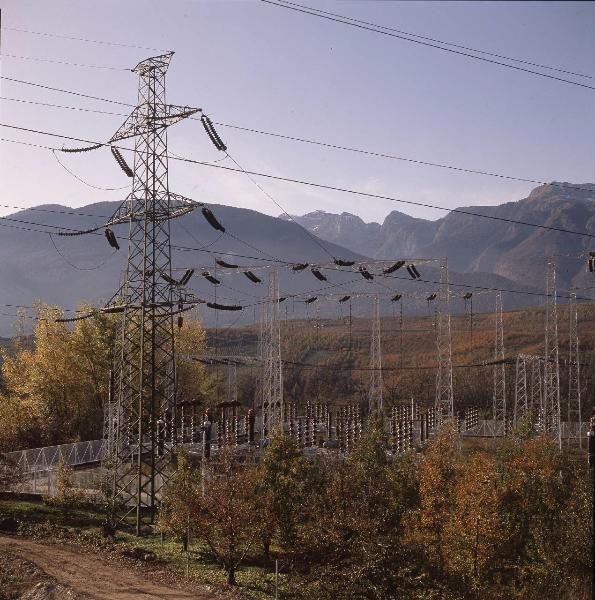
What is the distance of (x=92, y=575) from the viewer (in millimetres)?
22125

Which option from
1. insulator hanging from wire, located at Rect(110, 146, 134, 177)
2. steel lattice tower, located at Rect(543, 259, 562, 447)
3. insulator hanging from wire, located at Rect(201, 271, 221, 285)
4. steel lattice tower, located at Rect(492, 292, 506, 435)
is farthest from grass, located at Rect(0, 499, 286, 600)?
steel lattice tower, located at Rect(492, 292, 506, 435)

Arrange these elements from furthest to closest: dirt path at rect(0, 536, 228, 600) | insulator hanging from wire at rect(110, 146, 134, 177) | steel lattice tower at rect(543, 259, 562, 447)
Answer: steel lattice tower at rect(543, 259, 562, 447)
insulator hanging from wire at rect(110, 146, 134, 177)
dirt path at rect(0, 536, 228, 600)

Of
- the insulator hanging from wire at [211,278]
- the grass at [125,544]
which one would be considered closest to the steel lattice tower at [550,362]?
the insulator hanging from wire at [211,278]

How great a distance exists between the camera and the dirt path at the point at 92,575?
20625 mm

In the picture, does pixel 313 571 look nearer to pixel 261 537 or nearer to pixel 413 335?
pixel 261 537

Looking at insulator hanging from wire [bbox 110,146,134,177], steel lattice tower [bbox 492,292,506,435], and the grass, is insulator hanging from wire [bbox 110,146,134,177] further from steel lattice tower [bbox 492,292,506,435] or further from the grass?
steel lattice tower [bbox 492,292,506,435]

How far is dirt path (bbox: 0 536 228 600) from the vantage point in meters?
20.6

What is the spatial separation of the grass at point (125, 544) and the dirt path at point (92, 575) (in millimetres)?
1113

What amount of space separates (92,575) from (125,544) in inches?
141

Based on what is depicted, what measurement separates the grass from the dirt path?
111 cm

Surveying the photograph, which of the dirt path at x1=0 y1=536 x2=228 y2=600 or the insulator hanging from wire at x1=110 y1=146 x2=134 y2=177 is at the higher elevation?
the insulator hanging from wire at x1=110 y1=146 x2=134 y2=177

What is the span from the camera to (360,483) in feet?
75.6

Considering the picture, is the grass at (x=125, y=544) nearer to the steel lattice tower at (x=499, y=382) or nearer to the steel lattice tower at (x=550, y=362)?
the steel lattice tower at (x=550, y=362)

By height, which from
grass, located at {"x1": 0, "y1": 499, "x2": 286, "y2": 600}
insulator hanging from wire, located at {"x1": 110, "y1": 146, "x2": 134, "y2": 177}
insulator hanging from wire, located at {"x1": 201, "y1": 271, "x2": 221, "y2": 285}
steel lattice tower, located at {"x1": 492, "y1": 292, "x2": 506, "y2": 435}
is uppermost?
insulator hanging from wire, located at {"x1": 110, "y1": 146, "x2": 134, "y2": 177}
